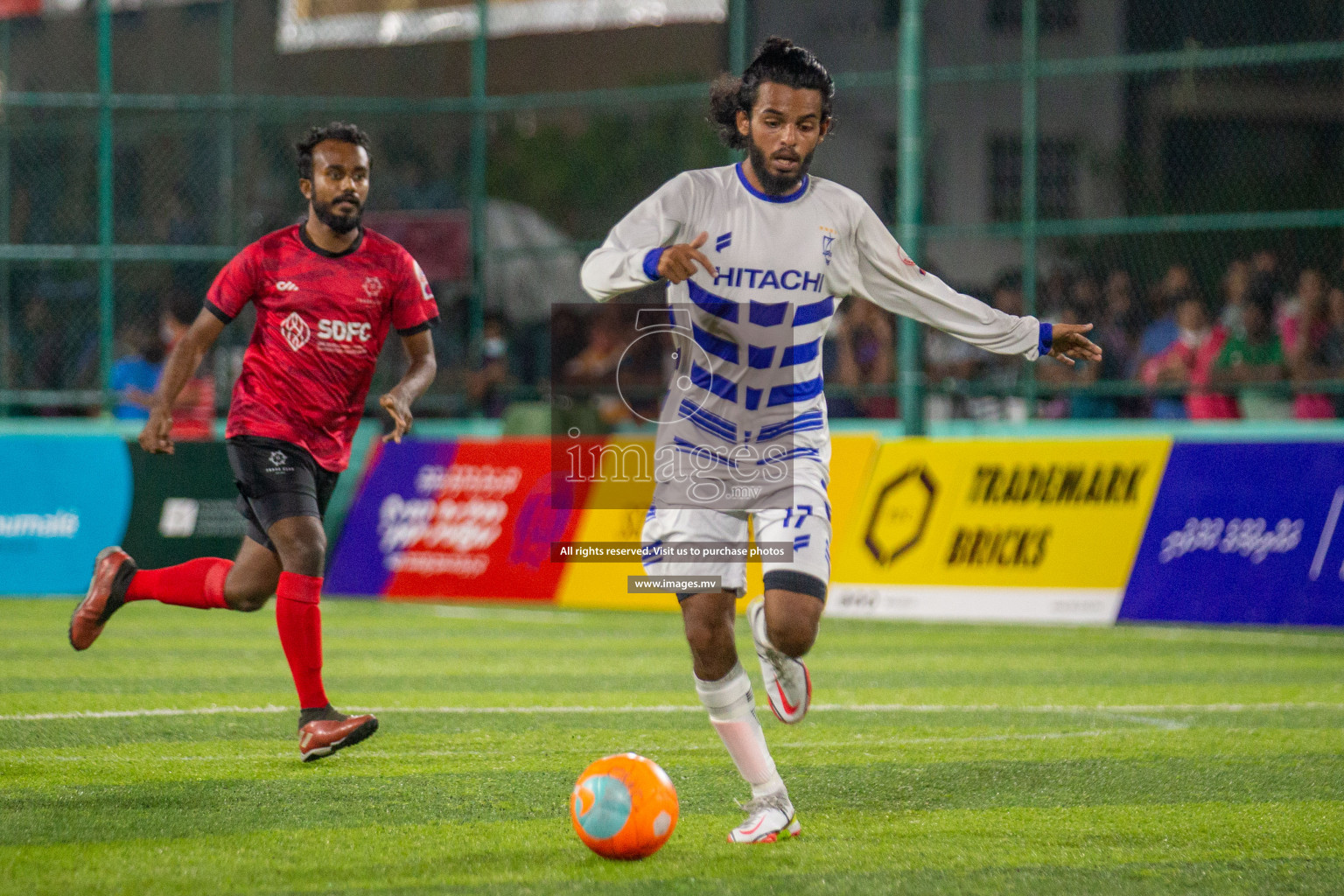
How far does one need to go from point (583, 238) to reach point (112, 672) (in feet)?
39.5

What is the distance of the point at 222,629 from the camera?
1214cm

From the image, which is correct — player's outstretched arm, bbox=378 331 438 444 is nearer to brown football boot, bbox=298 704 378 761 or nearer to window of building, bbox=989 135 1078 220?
brown football boot, bbox=298 704 378 761

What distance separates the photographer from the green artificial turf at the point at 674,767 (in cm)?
502

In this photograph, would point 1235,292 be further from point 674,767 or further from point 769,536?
point 769,536

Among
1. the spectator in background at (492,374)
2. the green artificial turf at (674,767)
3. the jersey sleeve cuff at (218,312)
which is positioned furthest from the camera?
the spectator in background at (492,374)

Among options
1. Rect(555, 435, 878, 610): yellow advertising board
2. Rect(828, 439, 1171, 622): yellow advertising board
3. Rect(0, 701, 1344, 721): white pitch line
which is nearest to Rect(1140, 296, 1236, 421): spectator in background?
Rect(828, 439, 1171, 622): yellow advertising board

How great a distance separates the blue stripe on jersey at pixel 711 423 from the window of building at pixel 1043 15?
19635 mm

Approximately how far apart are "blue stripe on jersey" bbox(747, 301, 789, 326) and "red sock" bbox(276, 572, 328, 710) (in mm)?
2368

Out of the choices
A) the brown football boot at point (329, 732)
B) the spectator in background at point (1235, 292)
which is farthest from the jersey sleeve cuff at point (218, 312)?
the spectator in background at point (1235, 292)

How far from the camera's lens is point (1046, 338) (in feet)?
19.3

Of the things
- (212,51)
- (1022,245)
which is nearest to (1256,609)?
(1022,245)

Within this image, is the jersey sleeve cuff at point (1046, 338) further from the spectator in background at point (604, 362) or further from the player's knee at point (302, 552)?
the spectator in background at point (604, 362)

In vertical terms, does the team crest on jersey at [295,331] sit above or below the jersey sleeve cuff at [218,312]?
below

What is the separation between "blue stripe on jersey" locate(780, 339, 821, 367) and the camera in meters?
5.61
